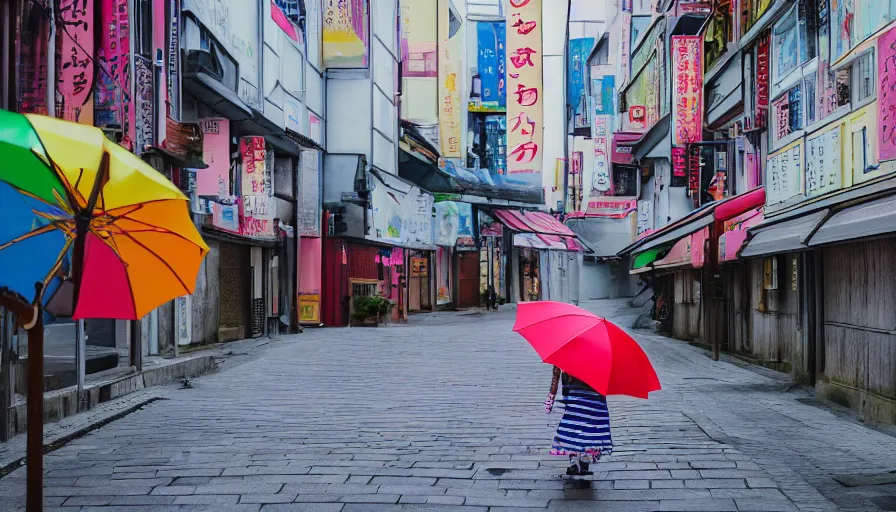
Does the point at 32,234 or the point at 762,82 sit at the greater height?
the point at 762,82

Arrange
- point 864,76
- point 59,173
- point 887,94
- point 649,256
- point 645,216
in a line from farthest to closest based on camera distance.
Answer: point 645,216 < point 649,256 < point 864,76 < point 887,94 < point 59,173

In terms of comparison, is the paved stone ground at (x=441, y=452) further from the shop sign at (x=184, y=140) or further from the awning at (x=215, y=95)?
the awning at (x=215, y=95)

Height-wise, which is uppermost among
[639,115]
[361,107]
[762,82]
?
[639,115]

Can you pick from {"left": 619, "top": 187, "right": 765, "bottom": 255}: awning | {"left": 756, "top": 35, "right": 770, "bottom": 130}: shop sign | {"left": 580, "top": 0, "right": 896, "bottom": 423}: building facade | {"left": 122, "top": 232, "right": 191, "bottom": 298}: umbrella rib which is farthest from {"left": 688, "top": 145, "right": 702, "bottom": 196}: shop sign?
{"left": 122, "top": 232, "right": 191, "bottom": 298}: umbrella rib

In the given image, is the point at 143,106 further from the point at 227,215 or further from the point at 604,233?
the point at 604,233

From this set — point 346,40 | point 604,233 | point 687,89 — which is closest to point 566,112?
point 604,233

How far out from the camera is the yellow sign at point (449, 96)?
44.1 m

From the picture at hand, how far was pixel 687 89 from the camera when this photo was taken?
22203 millimetres

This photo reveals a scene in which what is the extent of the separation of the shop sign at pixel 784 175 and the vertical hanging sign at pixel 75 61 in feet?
33.8

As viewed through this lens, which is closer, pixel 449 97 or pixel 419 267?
pixel 419 267

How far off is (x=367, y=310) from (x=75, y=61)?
17941mm

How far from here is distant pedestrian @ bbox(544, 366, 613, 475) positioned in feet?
22.6

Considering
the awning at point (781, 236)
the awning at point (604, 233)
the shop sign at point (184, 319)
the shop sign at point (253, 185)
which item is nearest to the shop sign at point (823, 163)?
the awning at point (781, 236)

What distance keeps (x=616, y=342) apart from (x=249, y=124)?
16.9 meters
